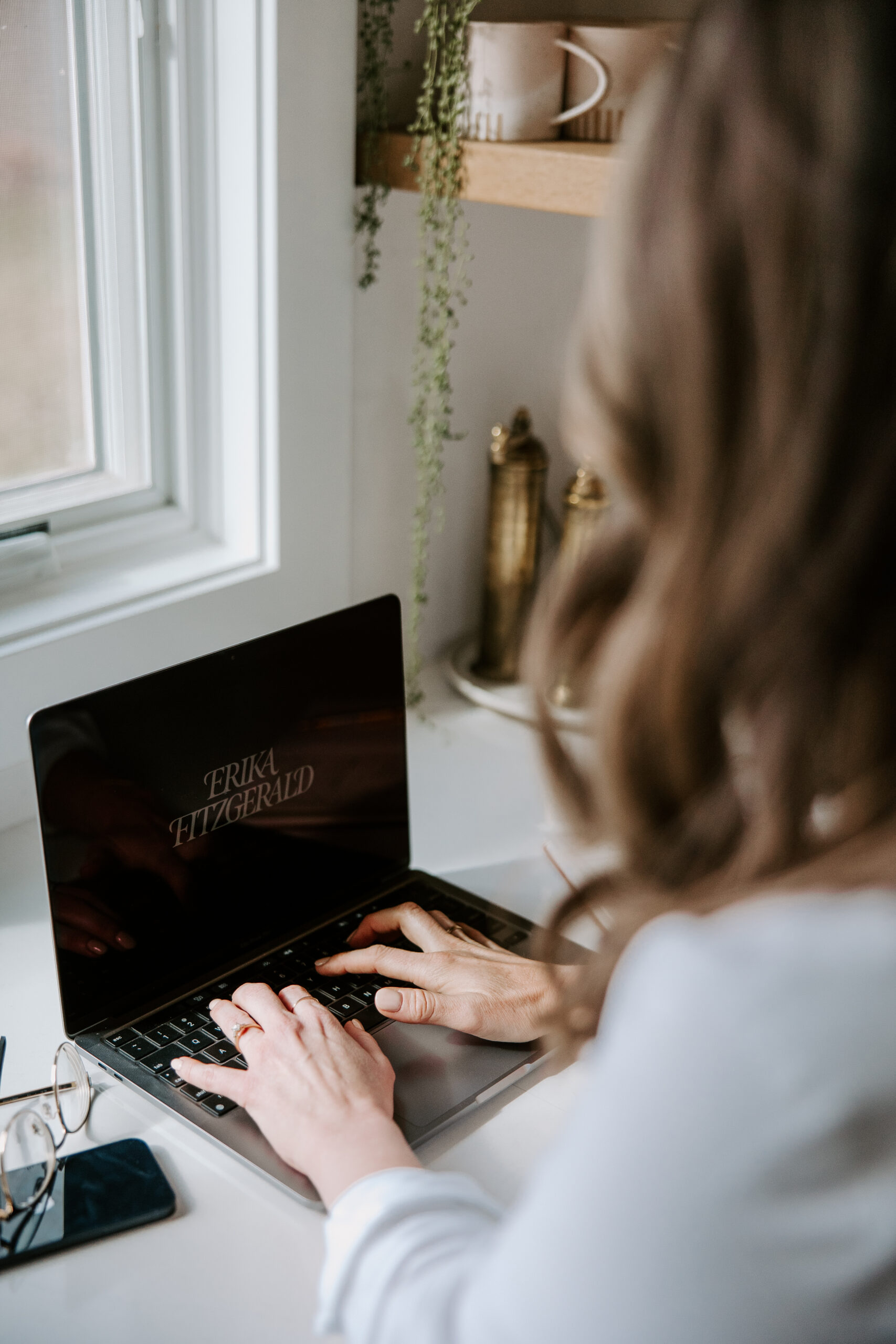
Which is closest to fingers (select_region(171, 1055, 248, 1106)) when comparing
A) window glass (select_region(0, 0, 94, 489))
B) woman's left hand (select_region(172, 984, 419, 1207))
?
woman's left hand (select_region(172, 984, 419, 1207))

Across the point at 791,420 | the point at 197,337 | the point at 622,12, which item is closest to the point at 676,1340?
the point at 791,420

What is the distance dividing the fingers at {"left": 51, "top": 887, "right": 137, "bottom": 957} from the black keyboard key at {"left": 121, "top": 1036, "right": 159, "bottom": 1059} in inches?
2.3

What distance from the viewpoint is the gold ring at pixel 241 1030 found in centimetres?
77

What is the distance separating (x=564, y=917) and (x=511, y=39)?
0.82 meters

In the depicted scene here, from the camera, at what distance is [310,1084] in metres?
0.71

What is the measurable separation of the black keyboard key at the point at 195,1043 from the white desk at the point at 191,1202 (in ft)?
0.13

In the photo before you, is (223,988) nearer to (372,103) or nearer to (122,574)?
(122,574)

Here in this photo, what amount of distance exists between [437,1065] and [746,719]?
0.40m

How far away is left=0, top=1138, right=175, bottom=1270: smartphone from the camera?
2.11 ft

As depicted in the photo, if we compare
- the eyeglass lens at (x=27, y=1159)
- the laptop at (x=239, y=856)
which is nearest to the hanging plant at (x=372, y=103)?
the laptop at (x=239, y=856)

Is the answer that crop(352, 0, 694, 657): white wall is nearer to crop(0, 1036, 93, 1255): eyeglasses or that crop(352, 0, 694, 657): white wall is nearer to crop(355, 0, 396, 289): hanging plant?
crop(355, 0, 396, 289): hanging plant

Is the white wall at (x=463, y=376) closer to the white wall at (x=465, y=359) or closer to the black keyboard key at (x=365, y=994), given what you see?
the white wall at (x=465, y=359)

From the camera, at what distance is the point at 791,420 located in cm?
42

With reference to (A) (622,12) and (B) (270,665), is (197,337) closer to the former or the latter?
(B) (270,665)
